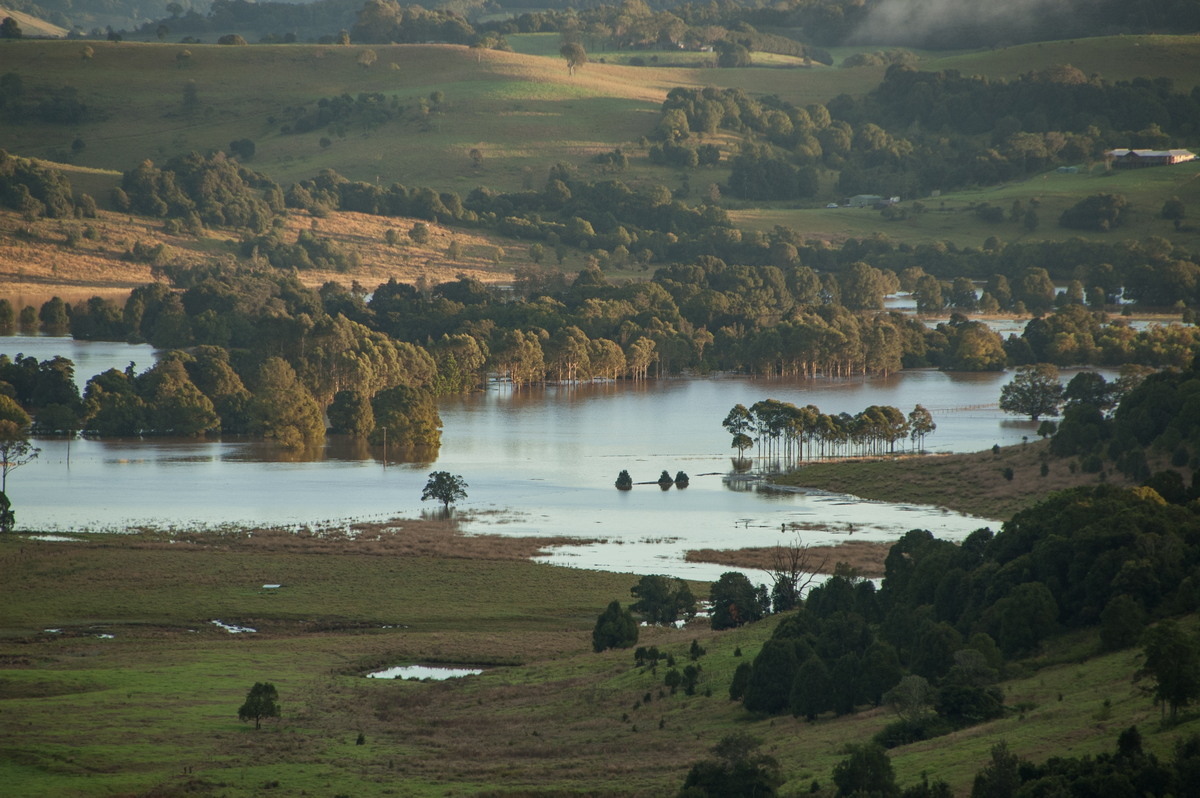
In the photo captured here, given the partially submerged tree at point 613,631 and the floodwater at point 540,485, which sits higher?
the floodwater at point 540,485

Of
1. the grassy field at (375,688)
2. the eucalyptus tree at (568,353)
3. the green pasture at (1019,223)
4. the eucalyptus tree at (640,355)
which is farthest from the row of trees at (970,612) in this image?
the green pasture at (1019,223)

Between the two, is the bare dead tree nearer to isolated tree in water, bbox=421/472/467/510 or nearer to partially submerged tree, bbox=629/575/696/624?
partially submerged tree, bbox=629/575/696/624

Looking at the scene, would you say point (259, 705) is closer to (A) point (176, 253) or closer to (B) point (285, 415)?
(B) point (285, 415)

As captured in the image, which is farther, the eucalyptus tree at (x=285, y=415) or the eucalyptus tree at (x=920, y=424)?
the eucalyptus tree at (x=285, y=415)

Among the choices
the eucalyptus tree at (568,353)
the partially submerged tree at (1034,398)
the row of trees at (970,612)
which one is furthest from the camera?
the eucalyptus tree at (568,353)

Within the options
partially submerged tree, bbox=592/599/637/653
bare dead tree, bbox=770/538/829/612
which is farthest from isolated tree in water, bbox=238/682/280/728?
bare dead tree, bbox=770/538/829/612

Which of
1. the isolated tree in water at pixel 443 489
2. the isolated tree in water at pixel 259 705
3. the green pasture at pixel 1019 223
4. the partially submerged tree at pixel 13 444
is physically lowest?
the isolated tree in water at pixel 259 705

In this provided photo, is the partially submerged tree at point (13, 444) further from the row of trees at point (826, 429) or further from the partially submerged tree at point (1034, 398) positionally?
the partially submerged tree at point (1034, 398)

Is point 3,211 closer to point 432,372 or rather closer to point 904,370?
point 432,372
